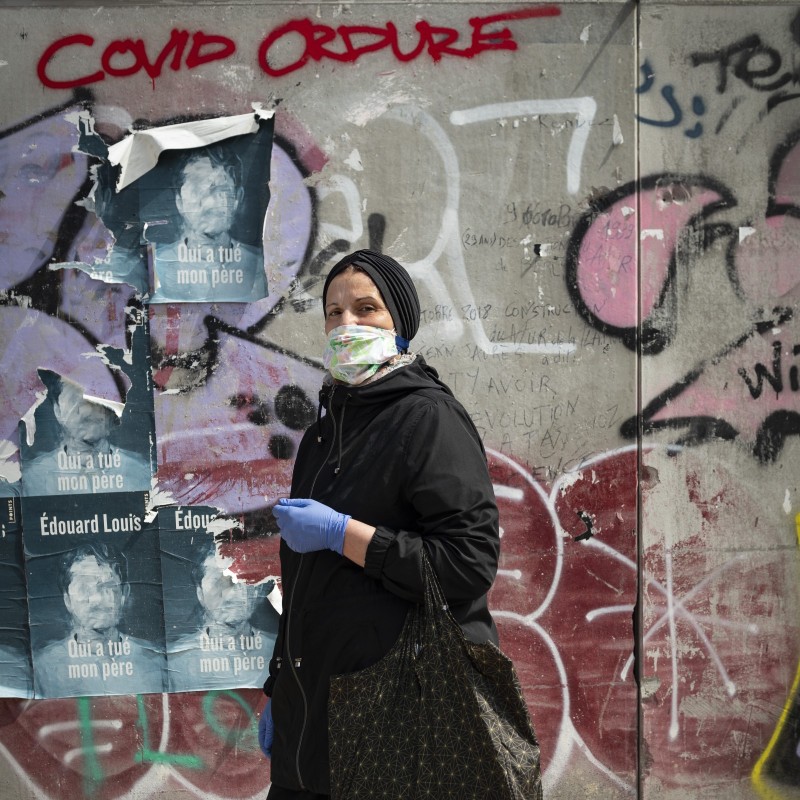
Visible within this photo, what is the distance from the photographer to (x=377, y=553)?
2.17m

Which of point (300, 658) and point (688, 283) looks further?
point (688, 283)

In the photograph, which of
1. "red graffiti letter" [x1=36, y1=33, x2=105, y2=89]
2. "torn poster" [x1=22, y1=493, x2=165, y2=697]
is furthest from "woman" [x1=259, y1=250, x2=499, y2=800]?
"red graffiti letter" [x1=36, y1=33, x2=105, y2=89]

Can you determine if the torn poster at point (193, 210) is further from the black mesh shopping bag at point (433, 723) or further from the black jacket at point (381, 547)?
the black mesh shopping bag at point (433, 723)

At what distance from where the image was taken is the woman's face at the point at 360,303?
95.9 inches

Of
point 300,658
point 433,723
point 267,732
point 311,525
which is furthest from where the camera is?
point 267,732

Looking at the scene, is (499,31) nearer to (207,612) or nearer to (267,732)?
(207,612)

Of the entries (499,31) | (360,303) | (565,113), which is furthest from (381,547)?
(499,31)

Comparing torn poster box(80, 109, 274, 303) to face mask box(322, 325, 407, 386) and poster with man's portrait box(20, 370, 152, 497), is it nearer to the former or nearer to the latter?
poster with man's portrait box(20, 370, 152, 497)

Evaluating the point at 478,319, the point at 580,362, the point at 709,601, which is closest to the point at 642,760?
the point at 709,601

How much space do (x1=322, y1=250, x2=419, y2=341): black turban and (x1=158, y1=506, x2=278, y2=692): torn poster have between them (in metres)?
1.52

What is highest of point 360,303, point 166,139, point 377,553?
point 166,139

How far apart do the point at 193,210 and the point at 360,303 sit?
1436 mm

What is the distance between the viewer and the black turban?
7.98 feet

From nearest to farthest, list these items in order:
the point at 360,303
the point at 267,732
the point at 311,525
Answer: the point at 311,525 < the point at 360,303 < the point at 267,732
